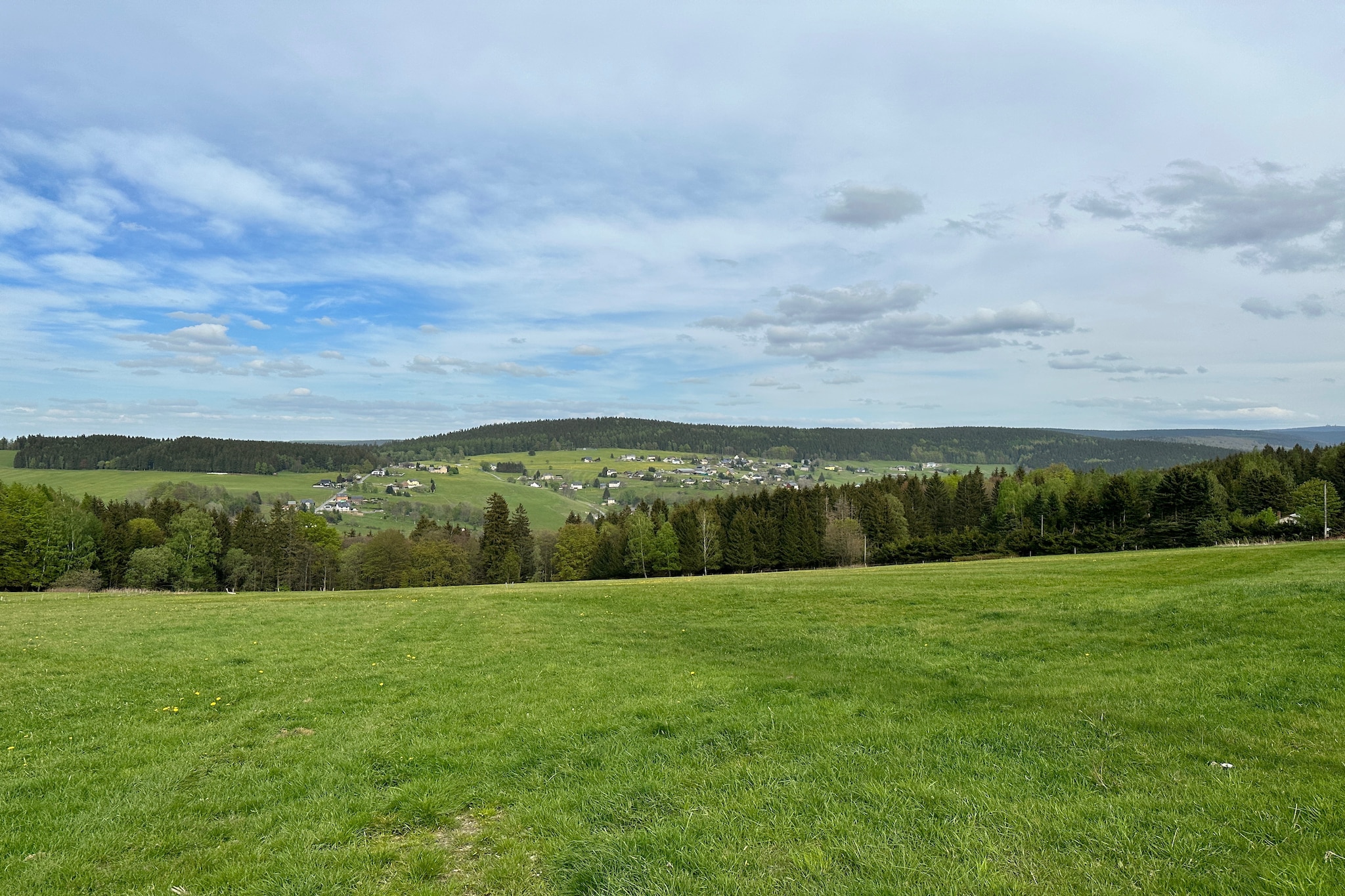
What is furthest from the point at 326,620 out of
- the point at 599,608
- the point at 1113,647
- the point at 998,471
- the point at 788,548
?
the point at 998,471

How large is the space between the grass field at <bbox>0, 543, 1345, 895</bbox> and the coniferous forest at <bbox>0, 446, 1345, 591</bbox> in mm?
74092

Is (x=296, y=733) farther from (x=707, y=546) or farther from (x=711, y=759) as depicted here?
(x=707, y=546)

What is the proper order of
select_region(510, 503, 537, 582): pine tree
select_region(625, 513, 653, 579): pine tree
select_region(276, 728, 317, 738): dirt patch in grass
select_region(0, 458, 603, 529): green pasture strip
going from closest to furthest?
select_region(276, 728, 317, 738): dirt patch in grass
select_region(625, 513, 653, 579): pine tree
select_region(510, 503, 537, 582): pine tree
select_region(0, 458, 603, 529): green pasture strip

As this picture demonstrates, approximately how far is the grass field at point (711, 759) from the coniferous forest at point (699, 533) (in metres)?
74.1

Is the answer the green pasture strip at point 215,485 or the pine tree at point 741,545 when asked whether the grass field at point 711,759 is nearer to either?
the pine tree at point 741,545

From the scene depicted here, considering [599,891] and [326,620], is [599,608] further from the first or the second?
[599,891]

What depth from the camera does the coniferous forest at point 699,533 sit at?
79.3 meters

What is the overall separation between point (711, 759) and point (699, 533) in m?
→ 87.9

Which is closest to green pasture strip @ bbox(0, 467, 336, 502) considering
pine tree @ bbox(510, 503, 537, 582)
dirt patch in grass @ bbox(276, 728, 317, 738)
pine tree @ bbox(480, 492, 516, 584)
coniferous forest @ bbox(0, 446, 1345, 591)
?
coniferous forest @ bbox(0, 446, 1345, 591)

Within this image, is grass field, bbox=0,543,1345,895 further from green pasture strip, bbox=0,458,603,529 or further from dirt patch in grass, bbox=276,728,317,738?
green pasture strip, bbox=0,458,603,529

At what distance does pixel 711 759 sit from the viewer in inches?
360

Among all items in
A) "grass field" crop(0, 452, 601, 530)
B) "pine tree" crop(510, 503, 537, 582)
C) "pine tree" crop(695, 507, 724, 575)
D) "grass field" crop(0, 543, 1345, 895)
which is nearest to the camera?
"grass field" crop(0, 543, 1345, 895)

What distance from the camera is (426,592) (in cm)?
4416

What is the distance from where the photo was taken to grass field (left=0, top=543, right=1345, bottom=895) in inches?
233
